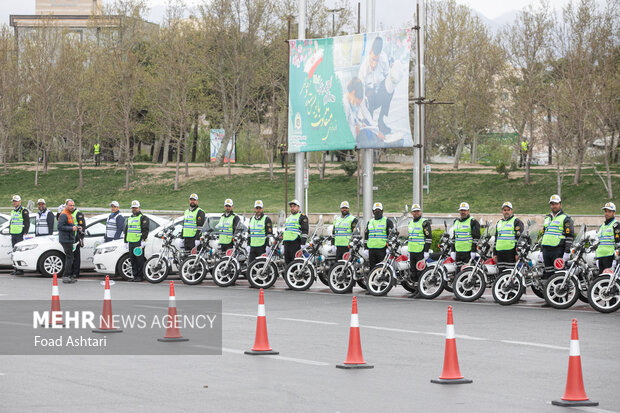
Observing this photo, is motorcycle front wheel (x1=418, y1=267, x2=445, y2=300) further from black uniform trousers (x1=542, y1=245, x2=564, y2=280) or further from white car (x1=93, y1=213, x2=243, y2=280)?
white car (x1=93, y1=213, x2=243, y2=280)

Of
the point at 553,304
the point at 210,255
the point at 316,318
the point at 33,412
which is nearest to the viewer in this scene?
the point at 33,412

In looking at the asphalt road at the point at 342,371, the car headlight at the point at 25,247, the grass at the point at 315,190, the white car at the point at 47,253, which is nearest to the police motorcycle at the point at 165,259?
the white car at the point at 47,253

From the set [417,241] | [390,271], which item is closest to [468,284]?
[417,241]

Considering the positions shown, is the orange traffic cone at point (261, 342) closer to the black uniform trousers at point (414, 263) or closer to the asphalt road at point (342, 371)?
the asphalt road at point (342, 371)

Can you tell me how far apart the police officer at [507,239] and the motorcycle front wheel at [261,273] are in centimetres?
507

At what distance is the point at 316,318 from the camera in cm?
1598

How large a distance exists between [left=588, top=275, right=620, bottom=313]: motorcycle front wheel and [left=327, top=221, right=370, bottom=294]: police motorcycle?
509 centimetres

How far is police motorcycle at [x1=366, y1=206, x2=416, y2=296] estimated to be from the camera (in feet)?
65.2

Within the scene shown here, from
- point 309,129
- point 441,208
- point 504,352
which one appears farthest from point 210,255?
point 441,208

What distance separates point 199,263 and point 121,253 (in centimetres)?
227

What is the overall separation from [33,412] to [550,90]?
4744 centimetres

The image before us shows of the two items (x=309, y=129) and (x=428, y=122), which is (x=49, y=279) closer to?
(x=309, y=129)

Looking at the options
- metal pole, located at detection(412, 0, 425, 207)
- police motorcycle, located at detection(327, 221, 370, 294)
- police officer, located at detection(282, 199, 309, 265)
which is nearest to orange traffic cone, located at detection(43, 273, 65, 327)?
police motorcycle, located at detection(327, 221, 370, 294)

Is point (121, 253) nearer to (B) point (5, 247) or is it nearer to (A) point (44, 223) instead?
(A) point (44, 223)
